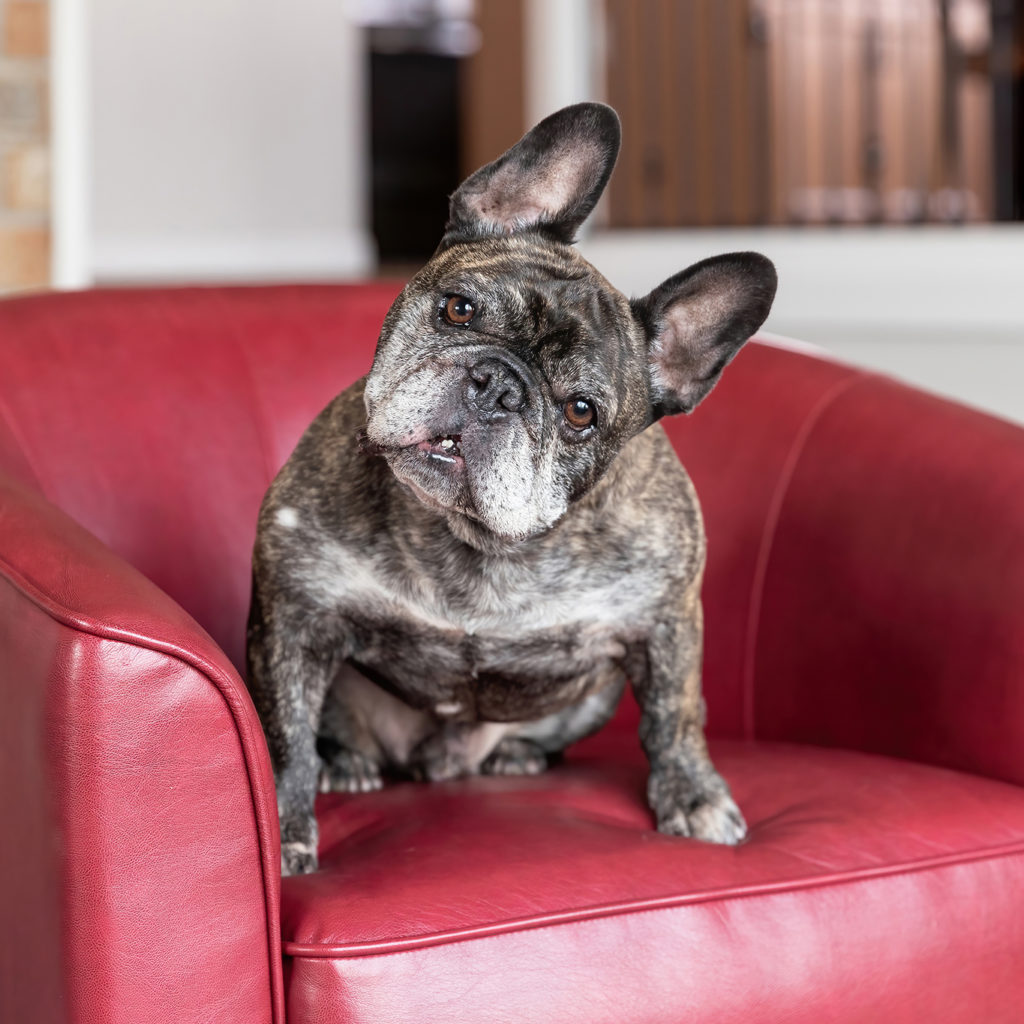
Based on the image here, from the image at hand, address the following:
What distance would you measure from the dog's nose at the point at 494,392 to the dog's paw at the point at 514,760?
20.5 inches

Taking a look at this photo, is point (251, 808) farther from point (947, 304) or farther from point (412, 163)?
Answer: point (412, 163)

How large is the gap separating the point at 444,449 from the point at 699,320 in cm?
30

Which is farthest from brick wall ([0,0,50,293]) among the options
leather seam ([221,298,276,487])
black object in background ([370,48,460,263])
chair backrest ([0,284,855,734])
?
black object in background ([370,48,460,263])

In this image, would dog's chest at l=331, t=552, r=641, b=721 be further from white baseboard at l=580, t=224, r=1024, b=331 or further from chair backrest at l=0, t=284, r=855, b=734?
white baseboard at l=580, t=224, r=1024, b=331

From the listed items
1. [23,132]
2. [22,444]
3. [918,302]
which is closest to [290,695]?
[22,444]

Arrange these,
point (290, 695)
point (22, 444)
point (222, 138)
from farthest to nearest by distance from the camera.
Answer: point (222, 138), point (22, 444), point (290, 695)

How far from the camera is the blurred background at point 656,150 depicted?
2.62 meters

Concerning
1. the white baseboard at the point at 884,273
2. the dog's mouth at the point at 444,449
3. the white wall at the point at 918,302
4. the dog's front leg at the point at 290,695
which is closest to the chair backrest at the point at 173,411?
→ the dog's front leg at the point at 290,695

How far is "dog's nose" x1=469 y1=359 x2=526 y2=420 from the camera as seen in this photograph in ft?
4.29

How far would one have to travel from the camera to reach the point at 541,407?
133cm

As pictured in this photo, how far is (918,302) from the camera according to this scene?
3.24 meters

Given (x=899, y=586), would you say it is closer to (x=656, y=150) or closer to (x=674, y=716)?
(x=674, y=716)

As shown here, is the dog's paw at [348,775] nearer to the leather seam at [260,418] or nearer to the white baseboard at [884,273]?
the leather seam at [260,418]

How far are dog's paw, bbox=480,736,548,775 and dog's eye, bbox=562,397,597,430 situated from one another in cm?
48
